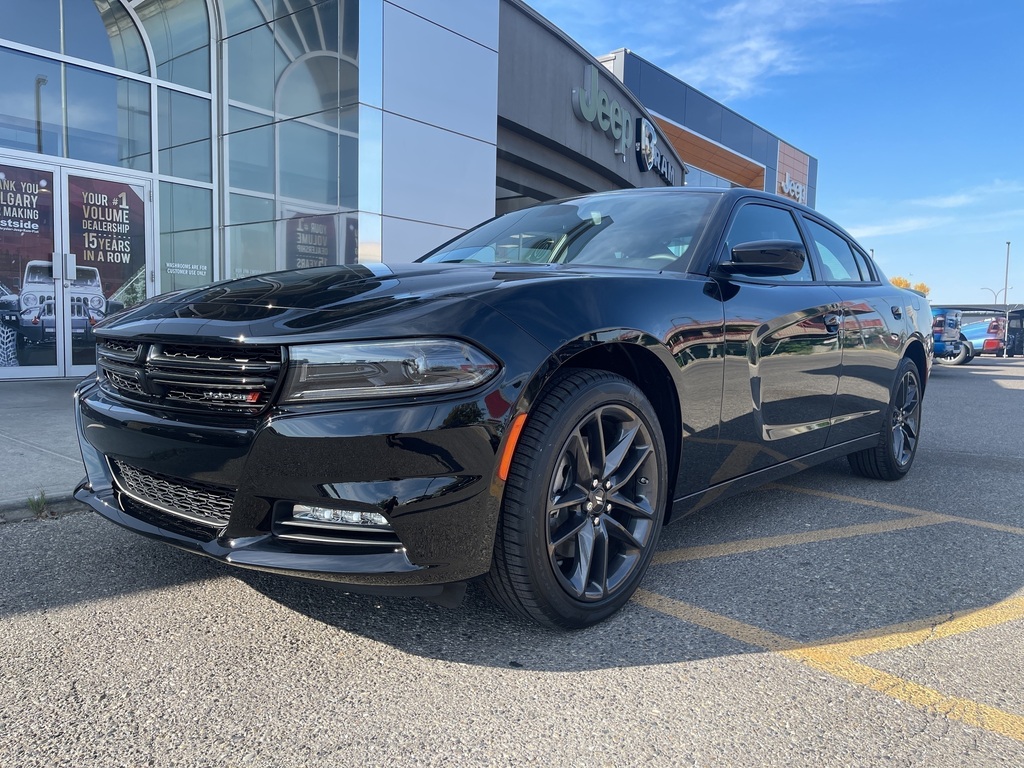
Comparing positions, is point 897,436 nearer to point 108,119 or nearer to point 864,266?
point 864,266

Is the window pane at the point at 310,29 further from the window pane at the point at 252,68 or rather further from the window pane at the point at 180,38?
the window pane at the point at 180,38

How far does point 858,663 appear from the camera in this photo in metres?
2.21

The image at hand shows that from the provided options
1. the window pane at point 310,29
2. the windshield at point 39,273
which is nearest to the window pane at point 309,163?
the window pane at point 310,29

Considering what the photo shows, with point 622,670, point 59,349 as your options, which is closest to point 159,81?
point 59,349

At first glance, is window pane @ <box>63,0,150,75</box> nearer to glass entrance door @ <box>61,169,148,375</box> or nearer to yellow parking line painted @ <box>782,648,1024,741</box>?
glass entrance door @ <box>61,169,148,375</box>

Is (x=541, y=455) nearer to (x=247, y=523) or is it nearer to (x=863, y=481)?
(x=247, y=523)

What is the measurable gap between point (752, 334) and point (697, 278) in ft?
1.19

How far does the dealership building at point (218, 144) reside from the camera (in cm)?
844

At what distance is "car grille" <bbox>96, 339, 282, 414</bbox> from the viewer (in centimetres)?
200

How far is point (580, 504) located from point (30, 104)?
8947 mm

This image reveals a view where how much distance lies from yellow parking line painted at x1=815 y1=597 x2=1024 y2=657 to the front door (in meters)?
7.92

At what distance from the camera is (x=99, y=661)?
2102 mm

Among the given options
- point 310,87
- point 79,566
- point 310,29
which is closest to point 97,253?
point 310,87

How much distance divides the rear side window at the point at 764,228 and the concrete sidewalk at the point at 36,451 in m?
3.21
